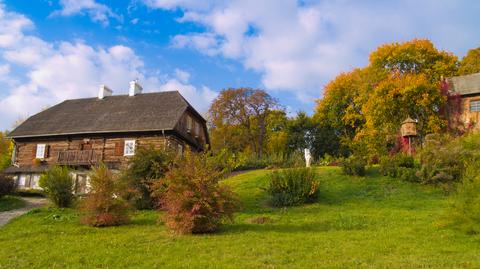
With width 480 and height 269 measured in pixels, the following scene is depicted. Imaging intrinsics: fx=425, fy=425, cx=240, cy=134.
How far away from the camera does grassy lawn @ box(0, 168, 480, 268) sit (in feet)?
29.1

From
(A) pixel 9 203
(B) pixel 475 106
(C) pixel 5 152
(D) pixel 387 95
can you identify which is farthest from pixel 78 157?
(B) pixel 475 106

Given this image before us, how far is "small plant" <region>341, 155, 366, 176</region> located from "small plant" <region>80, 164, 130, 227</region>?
11620mm

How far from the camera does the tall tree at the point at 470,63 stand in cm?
3941

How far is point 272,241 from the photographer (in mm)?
10742

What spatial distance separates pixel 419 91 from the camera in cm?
3262

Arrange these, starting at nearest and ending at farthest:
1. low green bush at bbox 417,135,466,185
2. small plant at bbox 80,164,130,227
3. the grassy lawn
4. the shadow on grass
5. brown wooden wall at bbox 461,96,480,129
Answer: the grassy lawn → the shadow on grass → small plant at bbox 80,164,130,227 → low green bush at bbox 417,135,466,185 → brown wooden wall at bbox 461,96,480,129

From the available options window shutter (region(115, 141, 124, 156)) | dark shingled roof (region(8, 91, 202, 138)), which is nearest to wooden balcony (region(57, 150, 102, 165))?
window shutter (region(115, 141, 124, 156))

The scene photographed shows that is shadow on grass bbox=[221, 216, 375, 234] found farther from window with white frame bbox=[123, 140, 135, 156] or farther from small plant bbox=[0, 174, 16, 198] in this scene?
window with white frame bbox=[123, 140, 135, 156]

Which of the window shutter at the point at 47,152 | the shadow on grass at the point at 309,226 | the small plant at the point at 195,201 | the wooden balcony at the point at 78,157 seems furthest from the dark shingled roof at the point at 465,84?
the window shutter at the point at 47,152

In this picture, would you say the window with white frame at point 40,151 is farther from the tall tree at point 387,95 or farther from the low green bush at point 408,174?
the tall tree at point 387,95

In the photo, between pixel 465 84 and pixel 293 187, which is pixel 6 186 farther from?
pixel 465 84

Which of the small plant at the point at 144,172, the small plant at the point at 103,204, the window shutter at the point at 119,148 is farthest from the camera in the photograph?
the window shutter at the point at 119,148

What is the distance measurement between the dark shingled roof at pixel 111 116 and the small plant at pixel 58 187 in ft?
31.0

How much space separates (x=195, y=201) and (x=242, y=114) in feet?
104
